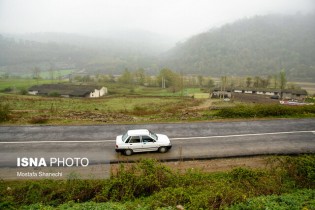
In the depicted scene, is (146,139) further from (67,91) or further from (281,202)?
(67,91)

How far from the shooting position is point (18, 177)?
15.5 meters

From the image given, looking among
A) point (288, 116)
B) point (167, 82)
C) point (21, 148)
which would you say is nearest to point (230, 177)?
point (21, 148)

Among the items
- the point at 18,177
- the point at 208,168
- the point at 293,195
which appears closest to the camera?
the point at 293,195

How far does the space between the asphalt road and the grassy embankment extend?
4.04m

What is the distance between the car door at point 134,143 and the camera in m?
18.2

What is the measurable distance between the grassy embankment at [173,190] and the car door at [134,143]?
3682 millimetres

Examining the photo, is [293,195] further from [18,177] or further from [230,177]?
[18,177]

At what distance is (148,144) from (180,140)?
369 cm

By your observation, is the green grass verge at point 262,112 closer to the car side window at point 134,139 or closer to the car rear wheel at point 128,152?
the car side window at point 134,139

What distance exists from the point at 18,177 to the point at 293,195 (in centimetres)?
1456

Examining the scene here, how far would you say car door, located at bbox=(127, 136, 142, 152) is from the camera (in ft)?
59.6

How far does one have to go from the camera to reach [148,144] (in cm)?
1834

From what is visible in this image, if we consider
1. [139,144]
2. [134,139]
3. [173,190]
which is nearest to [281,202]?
[173,190]

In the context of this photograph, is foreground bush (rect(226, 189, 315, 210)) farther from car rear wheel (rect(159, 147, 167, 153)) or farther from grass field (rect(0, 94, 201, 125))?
grass field (rect(0, 94, 201, 125))
